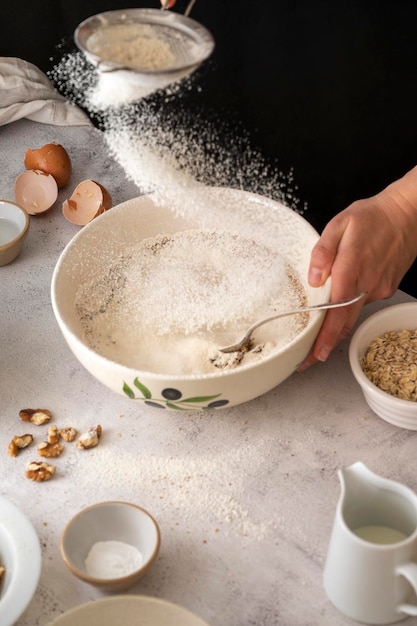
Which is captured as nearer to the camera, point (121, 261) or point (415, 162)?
point (121, 261)

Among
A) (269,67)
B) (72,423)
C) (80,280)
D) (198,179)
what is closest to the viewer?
(72,423)

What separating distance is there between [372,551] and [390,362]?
417 mm

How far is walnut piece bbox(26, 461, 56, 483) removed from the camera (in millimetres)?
1115

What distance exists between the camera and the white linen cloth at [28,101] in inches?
72.9

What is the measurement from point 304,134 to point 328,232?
0.93 m

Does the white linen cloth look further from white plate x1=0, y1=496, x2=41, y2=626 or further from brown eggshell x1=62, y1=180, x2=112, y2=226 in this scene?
white plate x1=0, y1=496, x2=41, y2=626

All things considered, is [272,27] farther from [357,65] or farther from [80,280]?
[80,280]

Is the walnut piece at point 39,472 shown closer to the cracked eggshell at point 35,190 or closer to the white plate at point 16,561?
the white plate at point 16,561

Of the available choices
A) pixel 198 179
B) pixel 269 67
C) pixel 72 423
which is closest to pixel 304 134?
pixel 269 67

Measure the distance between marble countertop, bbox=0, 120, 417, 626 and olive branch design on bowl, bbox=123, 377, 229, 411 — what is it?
0.25 feet

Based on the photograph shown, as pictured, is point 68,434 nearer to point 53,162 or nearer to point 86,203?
point 86,203

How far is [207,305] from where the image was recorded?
1258 millimetres

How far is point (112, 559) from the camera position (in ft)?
3.19

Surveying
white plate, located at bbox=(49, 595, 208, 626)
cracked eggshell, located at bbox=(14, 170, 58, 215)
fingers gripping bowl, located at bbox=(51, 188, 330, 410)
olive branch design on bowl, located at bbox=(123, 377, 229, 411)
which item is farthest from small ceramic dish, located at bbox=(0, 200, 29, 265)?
white plate, located at bbox=(49, 595, 208, 626)
